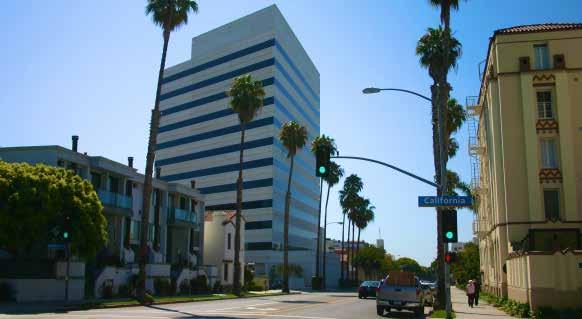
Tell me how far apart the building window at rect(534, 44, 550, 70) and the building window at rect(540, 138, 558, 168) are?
423cm

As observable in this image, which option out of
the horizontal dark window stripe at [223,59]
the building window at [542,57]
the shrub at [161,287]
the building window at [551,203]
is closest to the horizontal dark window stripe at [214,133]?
the horizontal dark window stripe at [223,59]

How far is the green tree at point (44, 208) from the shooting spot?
95.3ft

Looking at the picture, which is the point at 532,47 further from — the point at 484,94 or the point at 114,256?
the point at 114,256

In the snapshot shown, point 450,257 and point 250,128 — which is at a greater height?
point 250,128

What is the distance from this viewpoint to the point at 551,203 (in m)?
32.8

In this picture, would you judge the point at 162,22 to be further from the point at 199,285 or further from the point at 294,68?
the point at 294,68

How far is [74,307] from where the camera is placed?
2638 cm

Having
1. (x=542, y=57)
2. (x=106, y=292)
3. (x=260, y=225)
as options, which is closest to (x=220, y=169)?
(x=260, y=225)

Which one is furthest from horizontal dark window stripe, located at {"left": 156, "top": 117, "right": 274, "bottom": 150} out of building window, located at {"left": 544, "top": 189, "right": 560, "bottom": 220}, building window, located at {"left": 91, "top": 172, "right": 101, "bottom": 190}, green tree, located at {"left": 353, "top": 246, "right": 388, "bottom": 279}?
building window, located at {"left": 544, "top": 189, "right": 560, "bottom": 220}

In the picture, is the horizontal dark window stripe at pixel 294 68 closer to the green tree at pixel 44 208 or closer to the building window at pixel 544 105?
the building window at pixel 544 105

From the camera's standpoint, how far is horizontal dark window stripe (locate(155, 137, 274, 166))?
103m

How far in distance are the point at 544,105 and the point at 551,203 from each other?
553 centimetres

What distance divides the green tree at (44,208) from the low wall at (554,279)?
22.1 m

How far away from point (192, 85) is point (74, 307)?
9386 cm
